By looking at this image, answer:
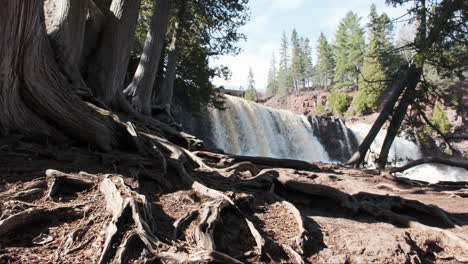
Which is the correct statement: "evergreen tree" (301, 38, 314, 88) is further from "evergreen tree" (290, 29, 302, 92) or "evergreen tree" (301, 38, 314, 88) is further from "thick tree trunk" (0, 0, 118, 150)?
"thick tree trunk" (0, 0, 118, 150)

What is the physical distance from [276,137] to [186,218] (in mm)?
20083

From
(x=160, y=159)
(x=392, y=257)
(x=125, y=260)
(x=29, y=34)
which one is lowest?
(x=392, y=257)

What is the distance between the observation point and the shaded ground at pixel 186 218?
2.32 m

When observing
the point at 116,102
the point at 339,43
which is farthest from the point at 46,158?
the point at 339,43

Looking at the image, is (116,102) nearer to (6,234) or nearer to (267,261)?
(6,234)

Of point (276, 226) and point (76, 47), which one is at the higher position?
point (76, 47)

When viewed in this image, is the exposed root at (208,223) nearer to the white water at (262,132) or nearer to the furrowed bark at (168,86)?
the furrowed bark at (168,86)

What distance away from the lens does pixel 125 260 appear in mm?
2143

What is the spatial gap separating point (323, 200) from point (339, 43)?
5309cm

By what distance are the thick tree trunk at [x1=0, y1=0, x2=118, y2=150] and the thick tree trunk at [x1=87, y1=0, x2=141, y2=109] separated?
1522 millimetres

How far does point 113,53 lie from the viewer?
6.11m

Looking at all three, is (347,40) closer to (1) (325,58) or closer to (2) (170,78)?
(1) (325,58)

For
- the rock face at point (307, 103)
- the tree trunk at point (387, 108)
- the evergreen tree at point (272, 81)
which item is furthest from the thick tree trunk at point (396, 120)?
the evergreen tree at point (272, 81)

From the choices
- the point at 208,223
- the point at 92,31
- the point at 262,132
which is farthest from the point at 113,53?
the point at 262,132
